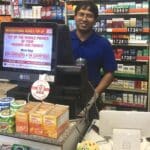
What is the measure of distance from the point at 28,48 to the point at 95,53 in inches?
49.4

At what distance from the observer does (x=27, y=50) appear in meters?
2.03

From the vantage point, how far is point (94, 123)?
2.29m

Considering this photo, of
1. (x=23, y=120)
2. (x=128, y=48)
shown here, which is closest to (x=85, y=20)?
(x=23, y=120)

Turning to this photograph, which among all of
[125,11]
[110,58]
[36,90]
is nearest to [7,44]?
[36,90]

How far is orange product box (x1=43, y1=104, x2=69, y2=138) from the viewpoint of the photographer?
162 cm

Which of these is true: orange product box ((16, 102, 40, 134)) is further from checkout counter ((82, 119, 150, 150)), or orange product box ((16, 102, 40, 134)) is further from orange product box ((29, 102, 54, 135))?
checkout counter ((82, 119, 150, 150))

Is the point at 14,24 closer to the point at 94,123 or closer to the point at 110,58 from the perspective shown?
the point at 94,123

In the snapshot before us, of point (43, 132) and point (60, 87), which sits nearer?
point (43, 132)

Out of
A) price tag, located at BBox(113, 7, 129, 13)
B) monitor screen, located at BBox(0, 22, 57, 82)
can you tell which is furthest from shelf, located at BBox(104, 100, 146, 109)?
monitor screen, located at BBox(0, 22, 57, 82)

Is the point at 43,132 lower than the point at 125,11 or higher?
lower

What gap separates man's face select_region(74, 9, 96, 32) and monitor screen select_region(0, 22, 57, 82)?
4.01 ft

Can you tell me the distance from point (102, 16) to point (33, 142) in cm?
394

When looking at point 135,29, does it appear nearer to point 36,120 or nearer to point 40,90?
point 40,90

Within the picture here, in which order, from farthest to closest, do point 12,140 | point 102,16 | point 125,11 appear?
point 102,16
point 125,11
point 12,140
